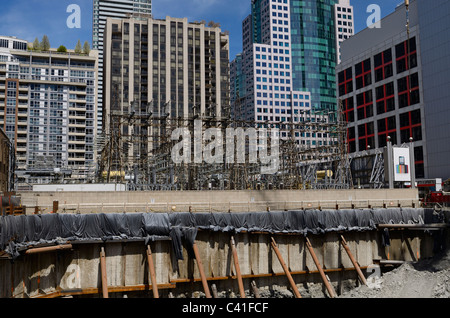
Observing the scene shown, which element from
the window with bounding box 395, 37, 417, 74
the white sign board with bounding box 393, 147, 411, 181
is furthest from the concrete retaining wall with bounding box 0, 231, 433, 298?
the window with bounding box 395, 37, 417, 74

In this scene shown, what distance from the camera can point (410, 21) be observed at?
87188mm

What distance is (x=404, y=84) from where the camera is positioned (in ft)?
293

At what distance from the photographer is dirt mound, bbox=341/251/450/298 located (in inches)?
1152

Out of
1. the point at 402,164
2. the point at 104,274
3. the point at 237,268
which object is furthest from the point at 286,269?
the point at 402,164

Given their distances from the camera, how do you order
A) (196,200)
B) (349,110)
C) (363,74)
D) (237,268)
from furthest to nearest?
(349,110) < (363,74) < (196,200) < (237,268)

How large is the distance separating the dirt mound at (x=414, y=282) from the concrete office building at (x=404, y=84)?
40390 mm

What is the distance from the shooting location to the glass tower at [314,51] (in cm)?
17238

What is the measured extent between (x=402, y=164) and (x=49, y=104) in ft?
330

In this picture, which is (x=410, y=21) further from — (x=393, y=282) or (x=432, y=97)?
(x=393, y=282)

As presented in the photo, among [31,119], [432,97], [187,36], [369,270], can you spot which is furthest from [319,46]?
[369,270]

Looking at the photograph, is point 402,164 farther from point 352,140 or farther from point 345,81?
point 345,81

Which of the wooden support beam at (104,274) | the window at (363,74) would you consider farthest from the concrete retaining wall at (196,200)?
the window at (363,74)

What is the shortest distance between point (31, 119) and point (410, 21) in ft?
327

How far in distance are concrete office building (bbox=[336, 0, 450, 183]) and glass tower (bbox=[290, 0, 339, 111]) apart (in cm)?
6124
